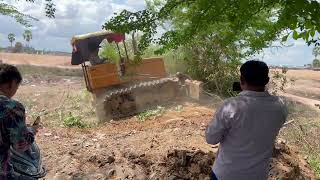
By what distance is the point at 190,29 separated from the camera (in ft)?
15.2

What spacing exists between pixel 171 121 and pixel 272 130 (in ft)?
25.2

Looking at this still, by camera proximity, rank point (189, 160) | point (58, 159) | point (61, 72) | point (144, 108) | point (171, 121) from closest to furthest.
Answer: point (189, 160) → point (58, 159) → point (171, 121) → point (144, 108) → point (61, 72)

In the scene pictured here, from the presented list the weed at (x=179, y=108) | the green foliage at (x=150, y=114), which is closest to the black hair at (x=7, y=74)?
the green foliage at (x=150, y=114)

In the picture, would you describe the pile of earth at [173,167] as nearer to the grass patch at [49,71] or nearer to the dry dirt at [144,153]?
the dry dirt at [144,153]

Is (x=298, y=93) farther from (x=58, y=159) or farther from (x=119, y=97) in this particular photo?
(x=58, y=159)

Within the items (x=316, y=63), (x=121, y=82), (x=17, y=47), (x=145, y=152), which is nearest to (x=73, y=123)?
(x=121, y=82)

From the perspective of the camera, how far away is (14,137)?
4.13 meters

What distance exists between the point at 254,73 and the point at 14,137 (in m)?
1.86

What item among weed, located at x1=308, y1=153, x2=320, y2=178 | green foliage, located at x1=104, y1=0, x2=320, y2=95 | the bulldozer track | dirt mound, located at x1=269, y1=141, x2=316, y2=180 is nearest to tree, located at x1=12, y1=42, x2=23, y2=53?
the bulldozer track

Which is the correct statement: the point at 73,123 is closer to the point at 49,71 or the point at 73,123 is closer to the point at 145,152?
the point at 145,152

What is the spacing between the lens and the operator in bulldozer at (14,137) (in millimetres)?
4125

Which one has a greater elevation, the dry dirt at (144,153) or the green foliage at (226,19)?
the green foliage at (226,19)

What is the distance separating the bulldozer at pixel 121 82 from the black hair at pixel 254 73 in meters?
11.0

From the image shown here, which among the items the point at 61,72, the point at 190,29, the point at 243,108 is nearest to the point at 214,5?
the point at 190,29
